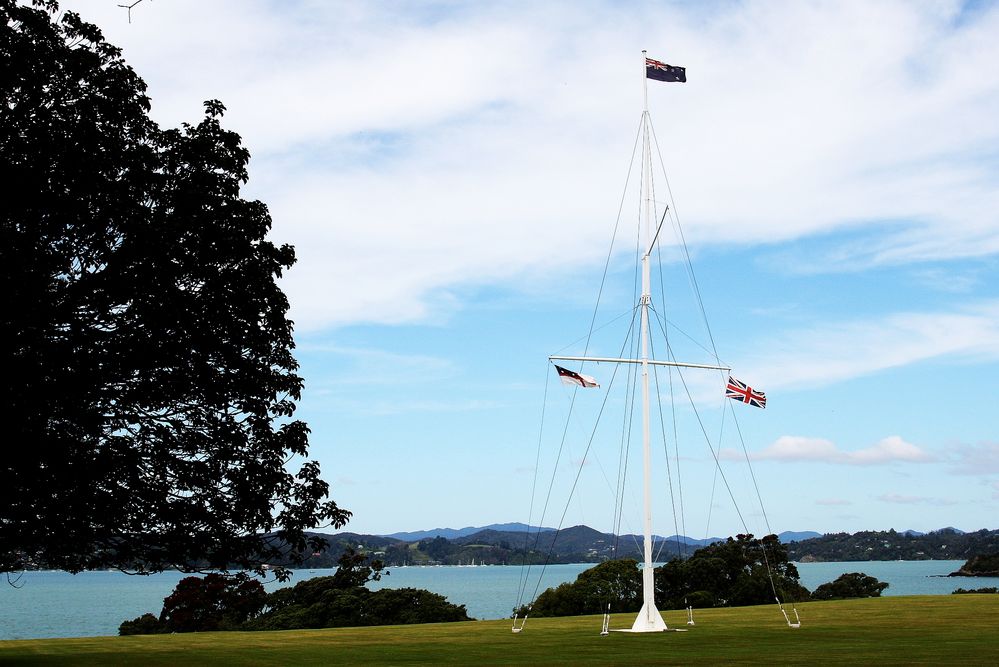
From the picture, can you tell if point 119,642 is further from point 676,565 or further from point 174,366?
point 676,565

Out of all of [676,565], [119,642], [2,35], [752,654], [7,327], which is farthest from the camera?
[676,565]

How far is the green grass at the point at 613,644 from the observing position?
2456 cm

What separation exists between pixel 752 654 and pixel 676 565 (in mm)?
59131

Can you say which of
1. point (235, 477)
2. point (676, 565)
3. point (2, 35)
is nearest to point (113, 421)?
point (235, 477)

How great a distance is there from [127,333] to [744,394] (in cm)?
2441

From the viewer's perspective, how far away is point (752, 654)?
82.9ft

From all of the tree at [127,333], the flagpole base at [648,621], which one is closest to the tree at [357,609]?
the flagpole base at [648,621]

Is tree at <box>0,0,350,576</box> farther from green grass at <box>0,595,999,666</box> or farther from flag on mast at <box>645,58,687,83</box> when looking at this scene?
flag on mast at <box>645,58,687,83</box>

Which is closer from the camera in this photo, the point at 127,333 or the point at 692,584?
the point at 127,333

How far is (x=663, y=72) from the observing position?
1569 inches

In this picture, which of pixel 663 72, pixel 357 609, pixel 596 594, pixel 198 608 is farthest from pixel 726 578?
pixel 663 72

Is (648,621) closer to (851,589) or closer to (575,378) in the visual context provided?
(575,378)

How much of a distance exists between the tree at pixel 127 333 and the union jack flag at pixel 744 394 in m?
19.1

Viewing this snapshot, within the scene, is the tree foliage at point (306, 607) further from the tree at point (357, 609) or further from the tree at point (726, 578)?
the tree at point (726, 578)
